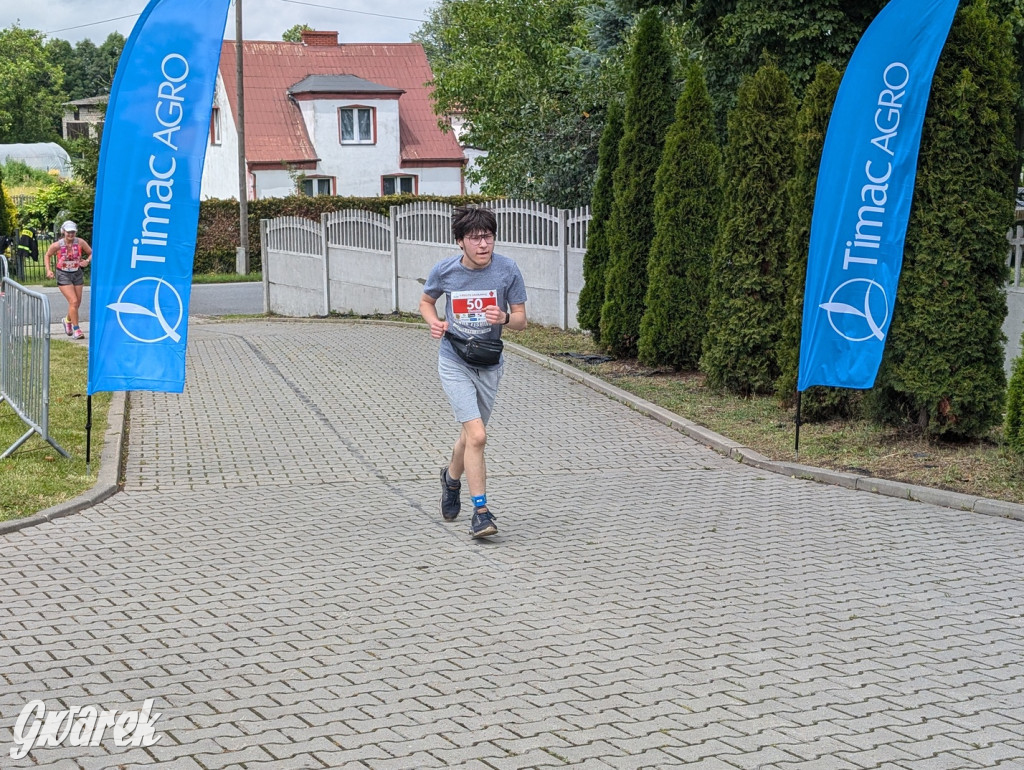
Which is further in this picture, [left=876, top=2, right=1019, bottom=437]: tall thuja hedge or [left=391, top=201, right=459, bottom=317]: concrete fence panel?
[left=391, top=201, right=459, bottom=317]: concrete fence panel

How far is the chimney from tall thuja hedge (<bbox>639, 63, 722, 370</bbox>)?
46917 millimetres

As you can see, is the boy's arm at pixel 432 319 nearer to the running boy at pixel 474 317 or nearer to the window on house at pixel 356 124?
the running boy at pixel 474 317

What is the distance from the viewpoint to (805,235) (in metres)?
11.0

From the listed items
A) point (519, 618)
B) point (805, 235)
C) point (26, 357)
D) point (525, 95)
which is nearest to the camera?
point (519, 618)

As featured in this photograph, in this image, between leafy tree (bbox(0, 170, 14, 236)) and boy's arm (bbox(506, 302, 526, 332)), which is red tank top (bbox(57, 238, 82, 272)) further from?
leafy tree (bbox(0, 170, 14, 236))

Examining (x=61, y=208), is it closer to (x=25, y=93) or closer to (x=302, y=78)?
(x=302, y=78)

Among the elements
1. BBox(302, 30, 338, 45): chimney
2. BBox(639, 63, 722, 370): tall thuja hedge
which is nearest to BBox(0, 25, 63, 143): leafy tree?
BBox(302, 30, 338, 45): chimney

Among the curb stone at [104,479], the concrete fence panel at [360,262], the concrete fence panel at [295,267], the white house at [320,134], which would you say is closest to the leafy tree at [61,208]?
the white house at [320,134]

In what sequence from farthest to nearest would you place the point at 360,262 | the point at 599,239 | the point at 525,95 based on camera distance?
the point at 525,95 → the point at 360,262 → the point at 599,239

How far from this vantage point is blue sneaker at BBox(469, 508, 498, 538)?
24.4 ft

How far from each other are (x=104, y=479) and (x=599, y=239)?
854 centimetres

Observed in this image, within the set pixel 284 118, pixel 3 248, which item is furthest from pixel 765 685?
pixel 284 118

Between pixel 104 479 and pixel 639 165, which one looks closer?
pixel 104 479

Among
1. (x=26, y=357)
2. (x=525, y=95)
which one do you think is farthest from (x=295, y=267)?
(x=26, y=357)
